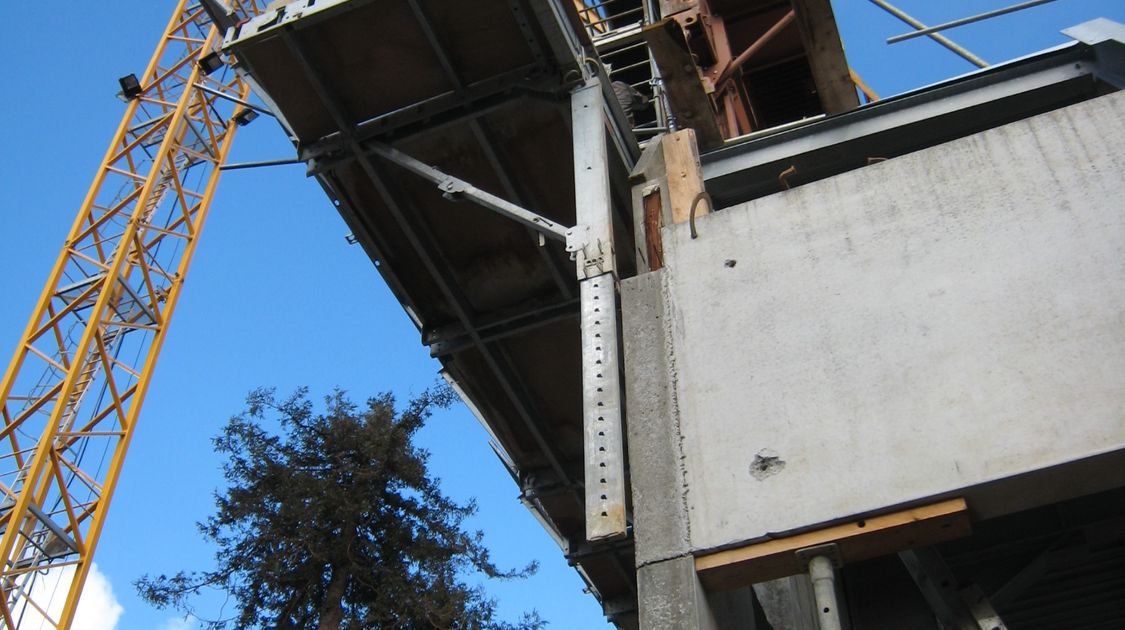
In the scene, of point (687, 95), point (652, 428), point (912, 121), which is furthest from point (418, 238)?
point (912, 121)

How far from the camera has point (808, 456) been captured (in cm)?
574

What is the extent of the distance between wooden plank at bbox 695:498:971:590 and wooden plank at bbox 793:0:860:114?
484cm

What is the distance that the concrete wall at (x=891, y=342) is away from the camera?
5.42 metres

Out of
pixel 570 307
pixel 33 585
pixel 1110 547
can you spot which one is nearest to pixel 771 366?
pixel 1110 547

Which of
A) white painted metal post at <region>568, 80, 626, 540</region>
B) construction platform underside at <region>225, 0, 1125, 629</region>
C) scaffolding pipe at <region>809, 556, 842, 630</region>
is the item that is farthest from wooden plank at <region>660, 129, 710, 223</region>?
scaffolding pipe at <region>809, 556, 842, 630</region>

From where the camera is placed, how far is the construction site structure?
552cm

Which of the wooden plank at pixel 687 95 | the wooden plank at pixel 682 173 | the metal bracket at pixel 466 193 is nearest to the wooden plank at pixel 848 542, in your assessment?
the wooden plank at pixel 682 173

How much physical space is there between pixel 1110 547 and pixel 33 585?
20435 millimetres

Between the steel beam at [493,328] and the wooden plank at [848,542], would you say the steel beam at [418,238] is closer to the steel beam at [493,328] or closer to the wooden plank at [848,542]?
the steel beam at [493,328]

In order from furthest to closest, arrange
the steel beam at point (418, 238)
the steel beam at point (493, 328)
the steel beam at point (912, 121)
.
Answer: the steel beam at point (493, 328) < the steel beam at point (418, 238) < the steel beam at point (912, 121)

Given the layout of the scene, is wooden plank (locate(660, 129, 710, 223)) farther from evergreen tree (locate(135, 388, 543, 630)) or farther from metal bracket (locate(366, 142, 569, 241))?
evergreen tree (locate(135, 388, 543, 630))

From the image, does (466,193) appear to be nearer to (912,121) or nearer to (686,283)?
(686,283)

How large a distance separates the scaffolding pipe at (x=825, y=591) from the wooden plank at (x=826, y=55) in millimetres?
5002

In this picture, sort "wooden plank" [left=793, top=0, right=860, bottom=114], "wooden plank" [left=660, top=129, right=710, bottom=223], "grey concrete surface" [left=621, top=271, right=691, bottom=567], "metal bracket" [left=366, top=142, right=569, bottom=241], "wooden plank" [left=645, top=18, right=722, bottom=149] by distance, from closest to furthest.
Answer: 1. "grey concrete surface" [left=621, top=271, right=691, bottom=567]
2. "wooden plank" [left=660, top=129, right=710, bottom=223]
3. "metal bracket" [left=366, top=142, right=569, bottom=241]
4. "wooden plank" [left=645, top=18, right=722, bottom=149]
5. "wooden plank" [left=793, top=0, right=860, bottom=114]
